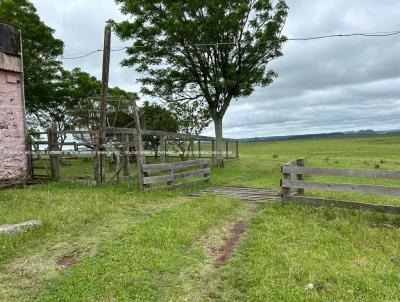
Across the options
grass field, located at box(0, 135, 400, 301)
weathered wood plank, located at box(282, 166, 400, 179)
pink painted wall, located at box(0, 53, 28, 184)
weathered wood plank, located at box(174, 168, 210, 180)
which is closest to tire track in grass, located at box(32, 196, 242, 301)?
grass field, located at box(0, 135, 400, 301)

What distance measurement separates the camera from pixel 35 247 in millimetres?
6105

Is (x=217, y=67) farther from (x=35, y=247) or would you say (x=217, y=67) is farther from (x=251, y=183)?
(x=35, y=247)

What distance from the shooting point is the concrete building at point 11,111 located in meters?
13.1

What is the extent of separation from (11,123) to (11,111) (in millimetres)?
474

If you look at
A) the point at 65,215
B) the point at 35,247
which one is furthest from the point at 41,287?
the point at 65,215

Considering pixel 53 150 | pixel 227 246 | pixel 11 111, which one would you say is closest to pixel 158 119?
pixel 53 150

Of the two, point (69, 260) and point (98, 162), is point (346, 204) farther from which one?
point (98, 162)

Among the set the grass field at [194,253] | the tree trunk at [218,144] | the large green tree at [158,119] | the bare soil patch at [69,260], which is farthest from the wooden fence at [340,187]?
the large green tree at [158,119]

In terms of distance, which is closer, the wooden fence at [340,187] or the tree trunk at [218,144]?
the wooden fence at [340,187]

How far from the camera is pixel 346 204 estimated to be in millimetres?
8695

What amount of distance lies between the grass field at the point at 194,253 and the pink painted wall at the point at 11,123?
4.19 meters

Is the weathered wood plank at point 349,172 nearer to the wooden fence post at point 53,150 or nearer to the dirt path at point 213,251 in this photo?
the dirt path at point 213,251

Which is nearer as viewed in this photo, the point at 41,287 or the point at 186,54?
the point at 41,287

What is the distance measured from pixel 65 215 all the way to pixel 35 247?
1.83 meters
